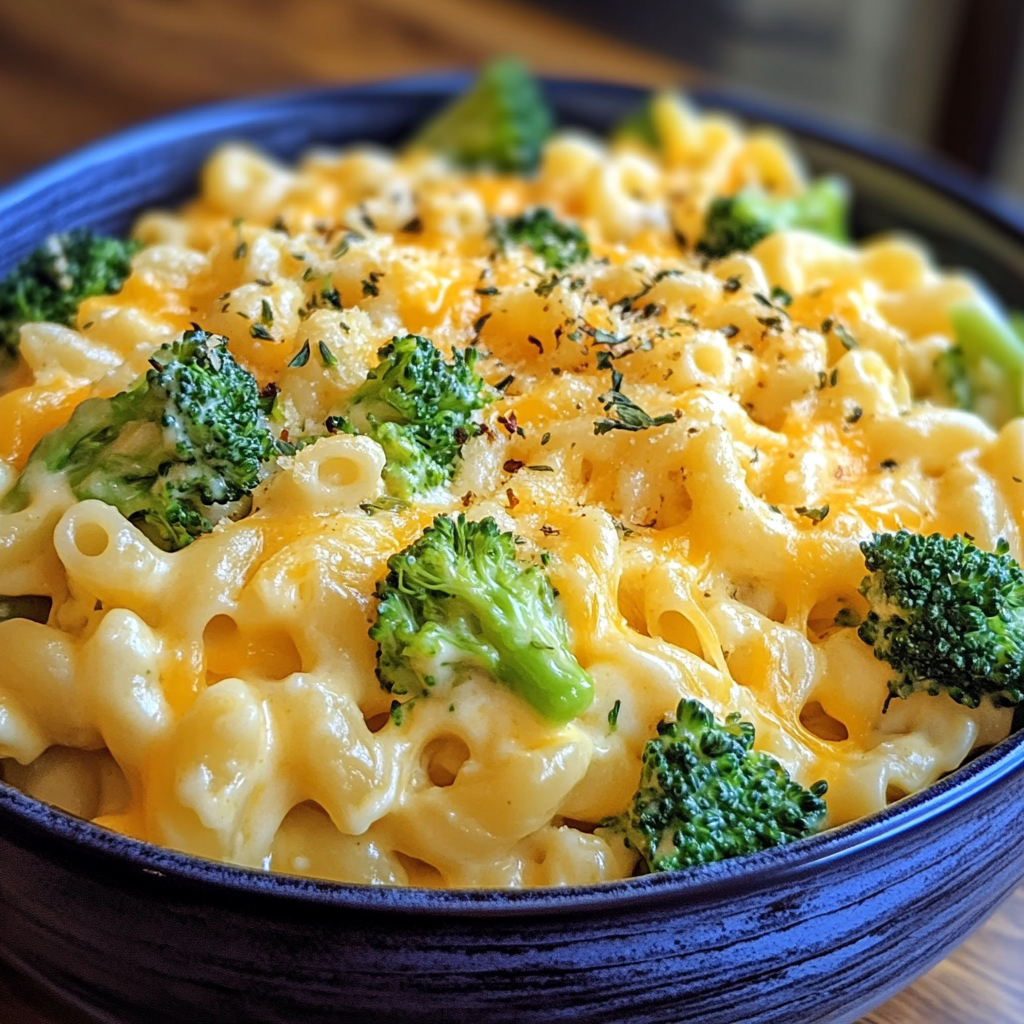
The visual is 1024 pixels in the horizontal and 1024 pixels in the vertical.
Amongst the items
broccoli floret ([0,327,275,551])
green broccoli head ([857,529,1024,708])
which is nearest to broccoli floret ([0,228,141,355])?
broccoli floret ([0,327,275,551])

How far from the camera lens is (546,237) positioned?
2148mm

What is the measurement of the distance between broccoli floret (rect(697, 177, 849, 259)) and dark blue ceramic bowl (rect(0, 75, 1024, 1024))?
1244mm

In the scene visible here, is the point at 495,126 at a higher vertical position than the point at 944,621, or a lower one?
higher

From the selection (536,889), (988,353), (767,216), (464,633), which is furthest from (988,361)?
(536,889)

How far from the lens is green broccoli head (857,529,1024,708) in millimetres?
1551

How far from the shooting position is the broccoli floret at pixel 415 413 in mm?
1607

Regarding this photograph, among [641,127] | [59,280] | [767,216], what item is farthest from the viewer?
[641,127]

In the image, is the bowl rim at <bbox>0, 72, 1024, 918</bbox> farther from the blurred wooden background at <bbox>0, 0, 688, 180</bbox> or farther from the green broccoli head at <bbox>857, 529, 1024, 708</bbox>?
the blurred wooden background at <bbox>0, 0, 688, 180</bbox>

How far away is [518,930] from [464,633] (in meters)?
0.37

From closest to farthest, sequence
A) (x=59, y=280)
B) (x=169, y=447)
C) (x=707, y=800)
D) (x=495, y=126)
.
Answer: (x=707, y=800) → (x=169, y=447) → (x=59, y=280) → (x=495, y=126)

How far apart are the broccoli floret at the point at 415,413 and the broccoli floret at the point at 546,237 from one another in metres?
0.43

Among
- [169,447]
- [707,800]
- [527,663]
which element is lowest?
[707,800]

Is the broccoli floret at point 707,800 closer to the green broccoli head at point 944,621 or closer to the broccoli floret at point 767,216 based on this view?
the green broccoli head at point 944,621

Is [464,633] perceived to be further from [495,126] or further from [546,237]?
[495,126]
